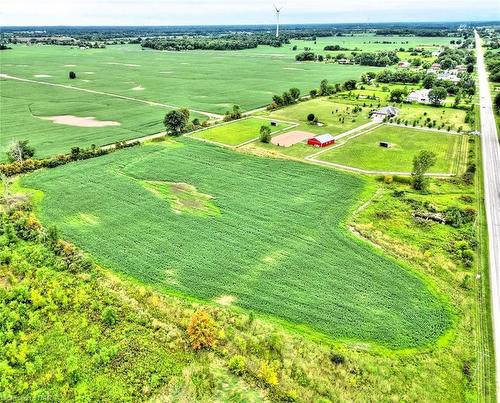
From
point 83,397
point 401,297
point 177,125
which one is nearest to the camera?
point 83,397

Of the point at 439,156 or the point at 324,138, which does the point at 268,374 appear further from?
the point at 439,156

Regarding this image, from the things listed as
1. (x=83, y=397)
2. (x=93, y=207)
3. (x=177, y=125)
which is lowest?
(x=83, y=397)

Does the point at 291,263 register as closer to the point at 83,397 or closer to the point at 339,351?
the point at 339,351

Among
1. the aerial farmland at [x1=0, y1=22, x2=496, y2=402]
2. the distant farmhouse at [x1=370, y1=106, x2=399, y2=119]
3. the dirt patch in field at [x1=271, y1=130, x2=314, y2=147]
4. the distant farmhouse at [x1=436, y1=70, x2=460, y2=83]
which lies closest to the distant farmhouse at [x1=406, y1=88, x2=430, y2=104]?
the distant farmhouse at [x1=370, y1=106, x2=399, y2=119]

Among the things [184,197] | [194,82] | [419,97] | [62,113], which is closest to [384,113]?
[419,97]

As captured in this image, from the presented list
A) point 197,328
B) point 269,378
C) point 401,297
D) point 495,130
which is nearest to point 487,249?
point 401,297

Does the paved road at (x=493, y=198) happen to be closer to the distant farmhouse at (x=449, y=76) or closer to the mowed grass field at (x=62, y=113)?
the distant farmhouse at (x=449, y=76)
